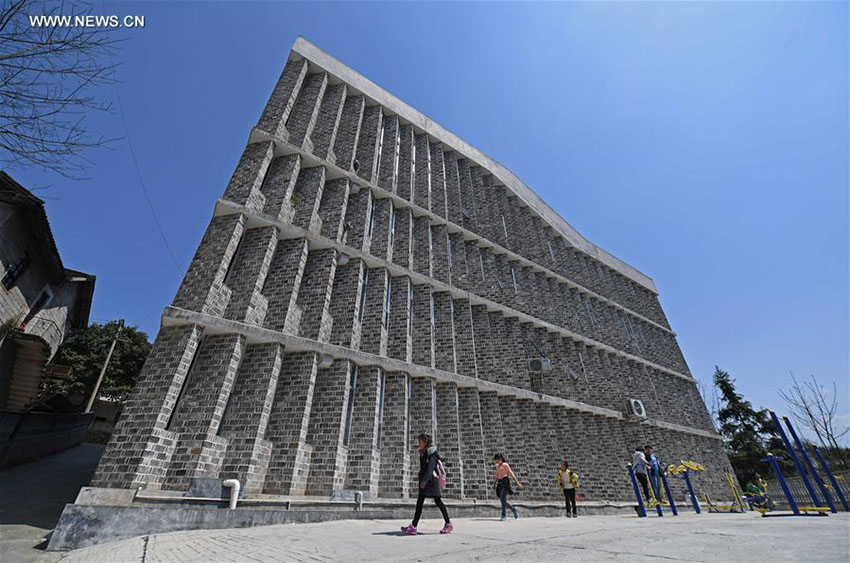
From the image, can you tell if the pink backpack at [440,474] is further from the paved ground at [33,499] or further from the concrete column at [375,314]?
the concrete column at [375,314]

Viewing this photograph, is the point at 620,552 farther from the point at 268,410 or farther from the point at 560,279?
the point at 560,279

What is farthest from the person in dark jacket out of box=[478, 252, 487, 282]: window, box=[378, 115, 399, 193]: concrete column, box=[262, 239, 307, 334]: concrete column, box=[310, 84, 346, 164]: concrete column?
box=[378, 115, 399, 193]: concrete column

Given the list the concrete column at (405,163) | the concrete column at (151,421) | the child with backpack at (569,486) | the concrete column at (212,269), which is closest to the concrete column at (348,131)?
the concrete column at (405,163)

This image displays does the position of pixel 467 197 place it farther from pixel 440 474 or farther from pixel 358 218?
pixel 440 474

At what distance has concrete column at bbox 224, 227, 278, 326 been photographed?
31.2 feet

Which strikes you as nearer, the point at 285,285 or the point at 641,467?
the point at 641,467

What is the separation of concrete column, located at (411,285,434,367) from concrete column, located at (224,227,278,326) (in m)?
5.03

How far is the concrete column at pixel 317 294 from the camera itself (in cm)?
1059

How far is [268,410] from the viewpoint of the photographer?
873 centimetres

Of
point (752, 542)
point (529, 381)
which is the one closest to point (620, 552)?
point (752, 542)

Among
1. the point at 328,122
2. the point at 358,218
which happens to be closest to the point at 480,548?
the point at 358,218

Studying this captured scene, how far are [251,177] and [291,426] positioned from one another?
7317 mm

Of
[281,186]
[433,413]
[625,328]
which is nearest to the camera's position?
[433,413]

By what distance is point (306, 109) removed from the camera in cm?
1474
